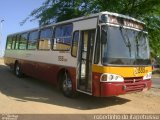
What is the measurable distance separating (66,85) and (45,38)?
11.2ft

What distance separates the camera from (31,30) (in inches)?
642

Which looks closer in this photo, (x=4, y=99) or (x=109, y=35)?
(x=109, y=35)

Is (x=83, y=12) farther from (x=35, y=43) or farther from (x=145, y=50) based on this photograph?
(x=145, y=50)

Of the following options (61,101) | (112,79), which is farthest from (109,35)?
(61,101)

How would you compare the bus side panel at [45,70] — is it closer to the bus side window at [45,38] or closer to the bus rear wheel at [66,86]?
the bus rear wheel at [66,86]

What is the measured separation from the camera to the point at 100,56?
30.2 feet

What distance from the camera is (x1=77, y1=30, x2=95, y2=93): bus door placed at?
998 cm

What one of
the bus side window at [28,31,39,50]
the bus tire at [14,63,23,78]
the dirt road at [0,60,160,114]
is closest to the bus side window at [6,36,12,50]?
the bus tire at [14,63,23,78]

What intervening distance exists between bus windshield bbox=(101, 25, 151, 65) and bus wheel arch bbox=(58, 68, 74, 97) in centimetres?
223

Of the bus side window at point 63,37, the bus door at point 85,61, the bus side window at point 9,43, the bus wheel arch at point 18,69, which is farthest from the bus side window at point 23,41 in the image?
→ the bus door at point 85,61

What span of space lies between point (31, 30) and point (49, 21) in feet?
3.77

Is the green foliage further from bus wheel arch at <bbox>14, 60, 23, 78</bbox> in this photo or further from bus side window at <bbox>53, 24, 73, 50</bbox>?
bus wheel arch at <bbox>14, 60, 23, 78</bbox>

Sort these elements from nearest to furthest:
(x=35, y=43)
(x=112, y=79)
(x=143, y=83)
Answer: 1. (x=112, y=79)
2. (x=143, y=83)
3. (x=35, y=43)

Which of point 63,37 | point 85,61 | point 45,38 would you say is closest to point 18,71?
point 45,38
